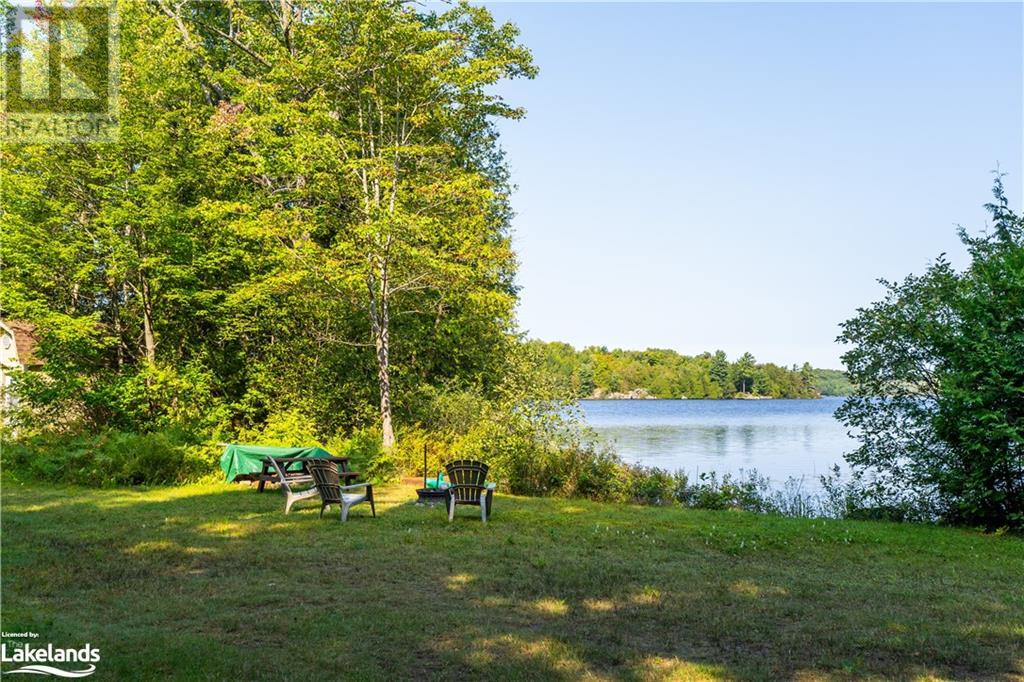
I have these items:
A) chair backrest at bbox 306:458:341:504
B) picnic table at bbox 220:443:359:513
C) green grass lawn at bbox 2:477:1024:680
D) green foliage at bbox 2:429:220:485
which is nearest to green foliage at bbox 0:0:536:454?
green foliage at bbox 2:429:220:485

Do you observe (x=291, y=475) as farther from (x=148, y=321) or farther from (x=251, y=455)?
(x=148, y=321)

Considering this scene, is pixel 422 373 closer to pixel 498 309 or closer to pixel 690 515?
pixel 498 309

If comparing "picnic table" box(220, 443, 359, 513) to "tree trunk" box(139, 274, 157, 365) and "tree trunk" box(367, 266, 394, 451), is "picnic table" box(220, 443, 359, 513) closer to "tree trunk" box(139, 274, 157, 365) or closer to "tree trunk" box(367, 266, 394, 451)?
"tree trunk" box(367, 266, 394, 451)

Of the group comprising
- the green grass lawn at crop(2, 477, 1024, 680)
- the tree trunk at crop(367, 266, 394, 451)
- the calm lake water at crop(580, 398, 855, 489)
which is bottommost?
the calm lake water at crop(580, 398, 855, 489)

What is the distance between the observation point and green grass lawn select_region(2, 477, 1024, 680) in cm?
502

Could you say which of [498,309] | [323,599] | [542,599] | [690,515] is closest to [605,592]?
[542,599]

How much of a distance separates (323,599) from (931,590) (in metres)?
5.99

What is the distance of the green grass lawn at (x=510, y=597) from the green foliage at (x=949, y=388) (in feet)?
4.10

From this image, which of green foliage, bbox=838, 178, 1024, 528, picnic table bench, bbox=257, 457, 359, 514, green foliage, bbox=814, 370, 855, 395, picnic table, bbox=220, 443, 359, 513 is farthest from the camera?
green foliage, bbox=814, 370, 855, 395

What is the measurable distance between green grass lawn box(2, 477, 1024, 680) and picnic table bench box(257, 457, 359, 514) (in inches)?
28.5

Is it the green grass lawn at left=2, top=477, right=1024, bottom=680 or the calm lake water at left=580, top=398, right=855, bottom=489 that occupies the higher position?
the green grass lawn at left=2, top=477, right=1024, bottom=680

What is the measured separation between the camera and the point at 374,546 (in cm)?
897

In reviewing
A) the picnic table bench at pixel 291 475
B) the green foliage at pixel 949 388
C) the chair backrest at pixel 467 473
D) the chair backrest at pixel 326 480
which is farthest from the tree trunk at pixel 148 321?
the green foliage at pixel 949 388

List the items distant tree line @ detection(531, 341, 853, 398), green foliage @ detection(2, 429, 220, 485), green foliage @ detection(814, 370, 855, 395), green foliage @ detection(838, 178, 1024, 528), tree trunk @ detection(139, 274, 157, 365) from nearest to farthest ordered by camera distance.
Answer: green foliage @ detection(838, 178, 1024, 528) → green foliage @ detection(2, 429, 220, 485) → tree trunk @ detection(139, 274, 157, 365) → distant tree line @ detection(531, 341, 853, 398) → green foliage @ detection(814, 370, 855, 395)
